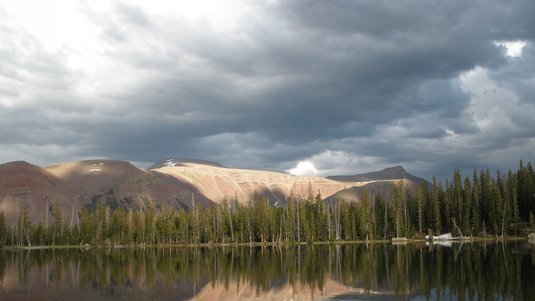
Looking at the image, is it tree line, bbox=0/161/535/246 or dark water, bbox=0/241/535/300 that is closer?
dark water, bbox=0/241/535/300

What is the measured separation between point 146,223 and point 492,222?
10527 centimetres

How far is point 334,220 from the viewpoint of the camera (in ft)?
548

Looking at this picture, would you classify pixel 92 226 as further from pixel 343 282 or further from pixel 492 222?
pixel 343 282

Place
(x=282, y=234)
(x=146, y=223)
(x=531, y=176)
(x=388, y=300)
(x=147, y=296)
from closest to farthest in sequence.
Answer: (x=388, y=300)
(x=147, y=296)
(x=531, y=176)
(x=282, y=234)
(x=146, y=223)

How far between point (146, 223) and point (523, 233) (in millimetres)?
112228

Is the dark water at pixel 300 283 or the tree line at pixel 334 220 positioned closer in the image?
the dark water at pixel 300 283

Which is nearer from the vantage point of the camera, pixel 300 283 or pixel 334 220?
pixel 300 283

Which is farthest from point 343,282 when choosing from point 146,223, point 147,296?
point 146,223

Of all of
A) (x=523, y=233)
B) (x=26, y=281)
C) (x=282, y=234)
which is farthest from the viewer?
(x=282, y=234)

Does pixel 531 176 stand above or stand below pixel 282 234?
above

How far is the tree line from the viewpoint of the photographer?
141 meters

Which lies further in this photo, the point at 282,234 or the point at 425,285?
the point at 282,234

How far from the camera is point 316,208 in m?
169

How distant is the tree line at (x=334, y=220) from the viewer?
462ft
